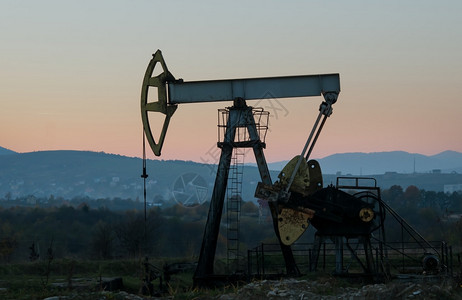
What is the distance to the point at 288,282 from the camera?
13.7 metres

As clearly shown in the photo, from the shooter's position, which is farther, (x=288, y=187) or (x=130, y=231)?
(x=130, y=231)

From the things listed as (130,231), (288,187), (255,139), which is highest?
(255,139)

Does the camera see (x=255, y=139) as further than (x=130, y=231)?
No

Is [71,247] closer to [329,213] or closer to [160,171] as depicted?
[329,213]

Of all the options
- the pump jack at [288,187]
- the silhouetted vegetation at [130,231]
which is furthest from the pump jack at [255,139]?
the silhouetted vegetation at [130,231]

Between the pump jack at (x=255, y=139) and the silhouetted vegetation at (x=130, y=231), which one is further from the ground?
the pump jack at (x=255, y=139)

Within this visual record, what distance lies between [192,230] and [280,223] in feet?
148

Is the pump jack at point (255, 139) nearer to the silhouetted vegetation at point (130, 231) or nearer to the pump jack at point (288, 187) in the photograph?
the pump jack at point (288, 187)

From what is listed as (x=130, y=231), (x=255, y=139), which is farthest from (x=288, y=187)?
(x=130, y=231)

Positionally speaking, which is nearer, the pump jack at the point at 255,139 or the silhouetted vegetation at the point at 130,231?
the pump jack at the point at 255,139

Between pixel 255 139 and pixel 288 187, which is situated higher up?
pixel 255 139

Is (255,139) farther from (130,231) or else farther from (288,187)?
(130,231)

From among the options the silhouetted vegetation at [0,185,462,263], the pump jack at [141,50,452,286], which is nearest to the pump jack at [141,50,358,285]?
the pump jack at [141,50,452,286]

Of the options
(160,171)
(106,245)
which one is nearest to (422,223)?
(106,245)
